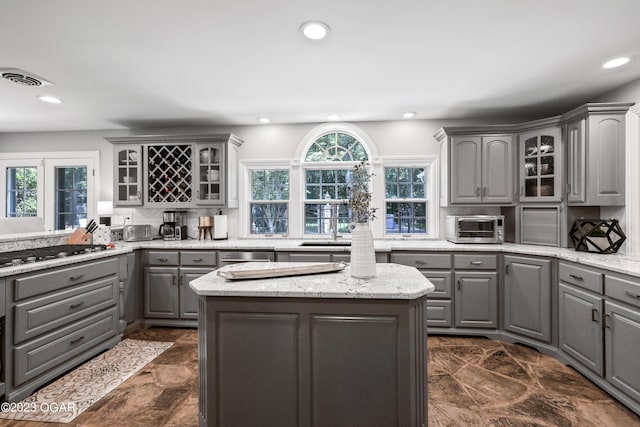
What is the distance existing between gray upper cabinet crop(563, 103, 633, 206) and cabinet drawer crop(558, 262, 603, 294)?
0.70 metres

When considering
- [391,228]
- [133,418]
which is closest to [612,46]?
[391,228]

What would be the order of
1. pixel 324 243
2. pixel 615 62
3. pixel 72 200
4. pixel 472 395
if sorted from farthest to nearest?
pixel 72 200 < pixel 324 243 < pixel 615 62 < pixel 472 395

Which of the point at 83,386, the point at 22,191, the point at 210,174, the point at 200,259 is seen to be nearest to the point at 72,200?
the point at 22,191

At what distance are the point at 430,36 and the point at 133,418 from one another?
3.23 m

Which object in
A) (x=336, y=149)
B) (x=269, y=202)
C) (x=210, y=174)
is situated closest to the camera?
(x=210, y=174)

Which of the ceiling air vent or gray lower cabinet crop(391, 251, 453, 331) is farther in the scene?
gray lower cabinet crop(391, 251, 453, 331)

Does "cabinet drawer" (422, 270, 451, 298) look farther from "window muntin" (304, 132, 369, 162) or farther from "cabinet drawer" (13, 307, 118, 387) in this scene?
"cabinet drawer" (13, 307, 118, 387)

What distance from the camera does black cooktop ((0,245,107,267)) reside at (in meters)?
2.35

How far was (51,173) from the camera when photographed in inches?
182

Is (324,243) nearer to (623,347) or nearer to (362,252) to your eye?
(362,252)

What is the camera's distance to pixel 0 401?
2.18 metres

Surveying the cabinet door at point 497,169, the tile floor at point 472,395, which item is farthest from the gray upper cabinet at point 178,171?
the cabinet door at point 497,169

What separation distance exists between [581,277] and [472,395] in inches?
52.5

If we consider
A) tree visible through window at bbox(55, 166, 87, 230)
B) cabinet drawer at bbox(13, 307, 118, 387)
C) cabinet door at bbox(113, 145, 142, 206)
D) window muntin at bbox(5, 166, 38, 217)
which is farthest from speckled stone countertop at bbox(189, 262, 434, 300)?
window muntin at bbox(5, 166, 38, 217)
